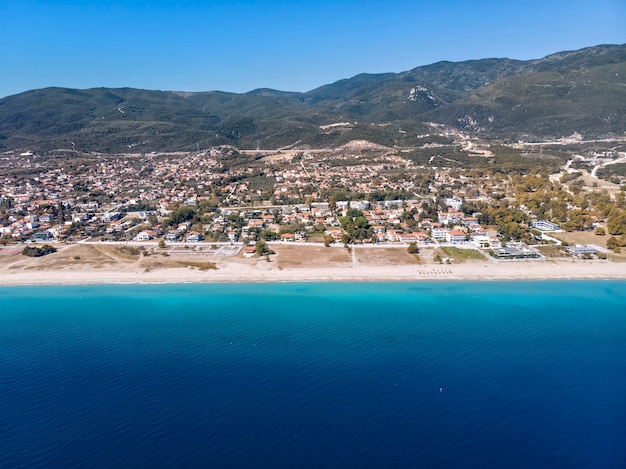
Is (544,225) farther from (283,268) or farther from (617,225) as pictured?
(283,268)

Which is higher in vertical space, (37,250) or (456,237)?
(37,250)

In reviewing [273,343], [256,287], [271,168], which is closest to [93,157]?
[271,168]

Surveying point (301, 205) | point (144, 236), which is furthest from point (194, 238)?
point (301, 205)

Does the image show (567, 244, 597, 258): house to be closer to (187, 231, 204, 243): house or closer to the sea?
the sea

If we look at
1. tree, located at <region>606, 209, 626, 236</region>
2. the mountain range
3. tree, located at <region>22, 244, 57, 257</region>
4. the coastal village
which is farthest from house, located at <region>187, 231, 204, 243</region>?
the mountain range

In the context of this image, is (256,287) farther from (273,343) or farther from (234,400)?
(234,400)

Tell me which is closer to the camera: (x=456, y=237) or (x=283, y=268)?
(x=283, y=268)
